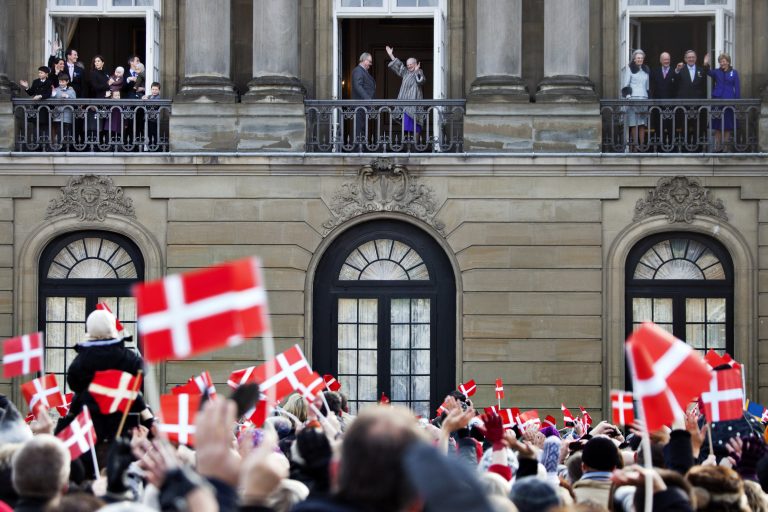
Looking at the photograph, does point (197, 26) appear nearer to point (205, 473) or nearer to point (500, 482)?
point (500, 482)

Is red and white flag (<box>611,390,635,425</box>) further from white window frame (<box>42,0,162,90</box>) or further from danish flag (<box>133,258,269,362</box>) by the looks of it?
white window frame (<box>42,0,162,90</box>)

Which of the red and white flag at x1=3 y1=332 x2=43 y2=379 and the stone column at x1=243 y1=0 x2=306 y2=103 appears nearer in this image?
the red and white flag at x1=3 y1=332 x2=43 y2=379

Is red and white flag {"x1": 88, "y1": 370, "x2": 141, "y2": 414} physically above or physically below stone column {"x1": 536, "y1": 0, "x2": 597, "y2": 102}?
below

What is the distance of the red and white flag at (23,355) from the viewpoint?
47.7 ft

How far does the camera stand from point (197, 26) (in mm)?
27672

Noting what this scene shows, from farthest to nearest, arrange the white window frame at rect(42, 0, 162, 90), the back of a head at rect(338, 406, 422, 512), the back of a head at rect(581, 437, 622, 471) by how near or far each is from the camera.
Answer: the white window frame at rect(42, 0, 162, 90) → the back of a head at rect(581, 437, 622, 471) → the back of a head at rect(338, 406, 422, 512)

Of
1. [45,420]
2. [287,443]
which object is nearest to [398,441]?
[45,420]

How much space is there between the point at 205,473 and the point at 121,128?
22173 millimetres

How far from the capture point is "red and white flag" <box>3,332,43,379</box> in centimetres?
1455

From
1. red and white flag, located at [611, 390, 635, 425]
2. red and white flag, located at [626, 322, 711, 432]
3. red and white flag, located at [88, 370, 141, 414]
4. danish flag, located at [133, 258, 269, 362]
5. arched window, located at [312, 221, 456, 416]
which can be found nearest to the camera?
danish flag, located at [133, 258, 269, 362]

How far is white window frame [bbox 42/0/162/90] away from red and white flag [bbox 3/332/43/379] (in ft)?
46.3

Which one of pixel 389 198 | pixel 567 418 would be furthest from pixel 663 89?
pixel 567 418

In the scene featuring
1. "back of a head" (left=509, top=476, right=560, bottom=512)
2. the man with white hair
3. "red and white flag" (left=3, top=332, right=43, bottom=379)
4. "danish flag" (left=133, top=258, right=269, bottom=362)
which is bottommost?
"back of a head" (left=509, top=476, right=560, bottom=512)

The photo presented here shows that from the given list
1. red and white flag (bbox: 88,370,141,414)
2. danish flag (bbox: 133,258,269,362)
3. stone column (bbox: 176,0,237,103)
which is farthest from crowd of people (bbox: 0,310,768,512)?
stone column (bbox: 176,0,237,103)
